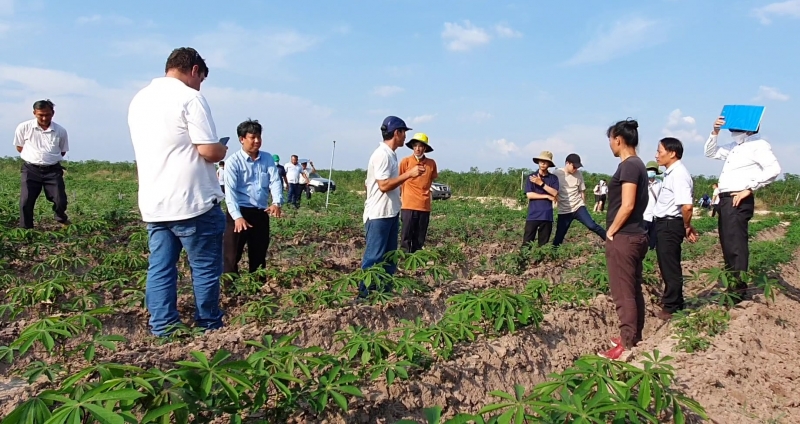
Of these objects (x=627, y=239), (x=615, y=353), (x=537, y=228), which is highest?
(x=627, y=239)

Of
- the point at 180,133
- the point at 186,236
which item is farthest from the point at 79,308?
the point at 180,133

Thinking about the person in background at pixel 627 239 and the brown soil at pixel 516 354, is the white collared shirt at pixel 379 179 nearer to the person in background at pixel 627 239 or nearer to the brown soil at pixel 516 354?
the brown soil at pixel 516 354

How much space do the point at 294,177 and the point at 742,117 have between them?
10.5m

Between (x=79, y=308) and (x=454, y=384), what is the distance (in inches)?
100

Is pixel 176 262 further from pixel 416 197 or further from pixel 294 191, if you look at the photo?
pixel 294 191

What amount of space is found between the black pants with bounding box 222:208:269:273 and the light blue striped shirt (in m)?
0.09

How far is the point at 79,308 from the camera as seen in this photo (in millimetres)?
3529

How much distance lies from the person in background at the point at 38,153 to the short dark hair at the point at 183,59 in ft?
11.4

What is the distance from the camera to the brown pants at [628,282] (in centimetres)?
336

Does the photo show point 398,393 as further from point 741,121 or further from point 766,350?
point 741,121

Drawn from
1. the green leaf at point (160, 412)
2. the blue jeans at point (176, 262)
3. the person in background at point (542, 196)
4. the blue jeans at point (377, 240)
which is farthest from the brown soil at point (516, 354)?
the person in background at point (542, 196)

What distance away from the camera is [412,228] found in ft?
18.0

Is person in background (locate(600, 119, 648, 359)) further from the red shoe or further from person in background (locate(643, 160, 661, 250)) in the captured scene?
person in background (locate(643, 160, 661, 250))

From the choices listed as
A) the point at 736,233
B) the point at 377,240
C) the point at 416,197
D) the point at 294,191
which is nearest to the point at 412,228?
the point at 416,197
